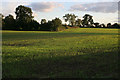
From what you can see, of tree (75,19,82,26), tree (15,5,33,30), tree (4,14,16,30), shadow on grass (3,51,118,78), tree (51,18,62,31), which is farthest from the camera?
tree (75,19,82,26)

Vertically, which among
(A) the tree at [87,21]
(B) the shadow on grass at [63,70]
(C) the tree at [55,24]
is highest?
(A) the tree at [87,21]

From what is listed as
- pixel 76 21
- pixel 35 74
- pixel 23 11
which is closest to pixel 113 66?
pixel 35 74

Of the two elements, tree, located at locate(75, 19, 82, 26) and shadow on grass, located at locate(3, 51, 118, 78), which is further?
tree, located at locate(75, 19, 82, 26)

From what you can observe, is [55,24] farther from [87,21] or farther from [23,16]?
[87,21]

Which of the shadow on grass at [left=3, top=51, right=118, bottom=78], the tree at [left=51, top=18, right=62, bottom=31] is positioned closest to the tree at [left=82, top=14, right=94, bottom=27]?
the tree at [left=51, top=18, right=62, bottom=31]

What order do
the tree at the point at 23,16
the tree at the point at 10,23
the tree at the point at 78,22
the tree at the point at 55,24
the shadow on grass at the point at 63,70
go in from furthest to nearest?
1. the tree at the point at 78,22
2. the tree at the point at 23,16
3. the tree at the point at 10,23
4. the tree at the point at 55,24
5. the shadow on grass at the point at 63,70

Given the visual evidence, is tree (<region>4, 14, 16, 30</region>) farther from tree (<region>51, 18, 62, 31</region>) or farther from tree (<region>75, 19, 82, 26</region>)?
tree (<region>75, 19, 82, 26</region>)

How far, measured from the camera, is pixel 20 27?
227 ft

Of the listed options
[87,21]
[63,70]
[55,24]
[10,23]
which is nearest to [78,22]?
[87,21]

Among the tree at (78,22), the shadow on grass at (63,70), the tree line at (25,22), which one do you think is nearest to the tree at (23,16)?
the tree line at (25,22)

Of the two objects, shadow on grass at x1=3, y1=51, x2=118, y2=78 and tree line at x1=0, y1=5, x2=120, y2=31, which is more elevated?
tree line at x1=0, y1=5, x2=120, y2=31

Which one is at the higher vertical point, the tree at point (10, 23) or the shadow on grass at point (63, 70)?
the tree at point (10, 23)

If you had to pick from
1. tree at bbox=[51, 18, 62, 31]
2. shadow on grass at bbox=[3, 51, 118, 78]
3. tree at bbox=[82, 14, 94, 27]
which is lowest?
shadow on grass at bbox=[3, 51, 118, 78]

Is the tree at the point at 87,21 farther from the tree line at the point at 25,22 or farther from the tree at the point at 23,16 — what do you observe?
the tree at the point at 23,16
